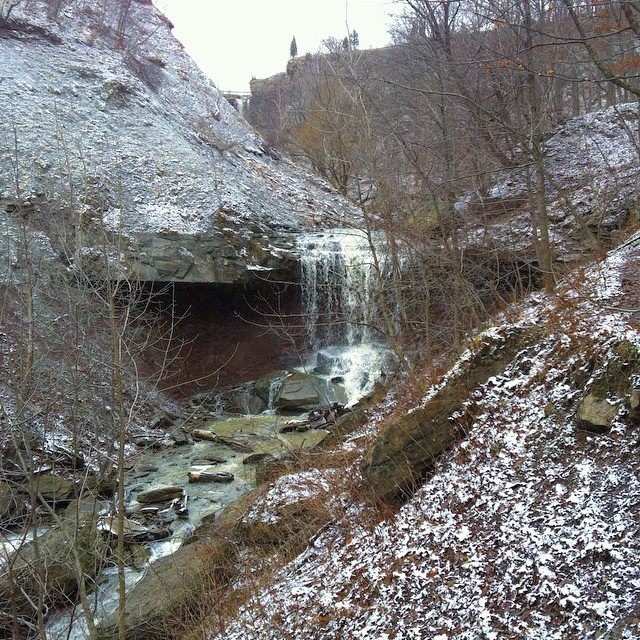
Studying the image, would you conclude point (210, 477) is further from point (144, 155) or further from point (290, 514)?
point (144, 155)

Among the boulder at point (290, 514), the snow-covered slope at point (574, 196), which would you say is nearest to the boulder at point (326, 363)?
the snow-covered slope at point (574, 196)

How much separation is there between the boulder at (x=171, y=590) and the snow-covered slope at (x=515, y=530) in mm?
969

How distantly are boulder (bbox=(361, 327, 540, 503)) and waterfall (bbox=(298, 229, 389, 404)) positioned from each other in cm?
914

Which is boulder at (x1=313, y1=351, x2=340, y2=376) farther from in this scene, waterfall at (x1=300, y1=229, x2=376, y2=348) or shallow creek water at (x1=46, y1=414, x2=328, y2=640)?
shallow creek water at (x1=46, y1=414, x2=328, y2=640)

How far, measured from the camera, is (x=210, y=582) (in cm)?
576

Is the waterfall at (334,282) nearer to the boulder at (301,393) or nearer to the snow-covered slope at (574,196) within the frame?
the boulder at (301,393)

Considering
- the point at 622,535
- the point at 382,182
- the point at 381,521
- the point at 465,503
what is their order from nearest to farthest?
the point at 622,535 → the point at 465,503 → the point at 381,521 → the point at 382,182

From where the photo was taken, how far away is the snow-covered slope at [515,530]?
10.8 feet

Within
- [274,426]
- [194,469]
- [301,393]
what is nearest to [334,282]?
[301,393]

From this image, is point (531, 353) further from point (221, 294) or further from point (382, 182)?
point (221, 294)

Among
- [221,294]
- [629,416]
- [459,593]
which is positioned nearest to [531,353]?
[629,416]

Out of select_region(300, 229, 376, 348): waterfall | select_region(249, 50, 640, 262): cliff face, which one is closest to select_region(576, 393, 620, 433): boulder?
select_region(249, 50, 640, 262): cliff face

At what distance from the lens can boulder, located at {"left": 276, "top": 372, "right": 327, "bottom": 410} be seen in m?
13.3

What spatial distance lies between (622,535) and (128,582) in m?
5.65
